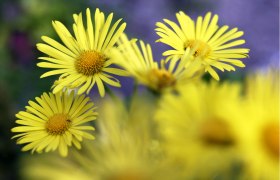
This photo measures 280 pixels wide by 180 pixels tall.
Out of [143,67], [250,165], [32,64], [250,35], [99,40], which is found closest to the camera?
[250,165]

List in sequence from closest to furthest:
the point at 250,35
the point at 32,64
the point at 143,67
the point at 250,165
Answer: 1. the point at 250,165
2. the point at 143,67
3. the point at 32,64
4. the point at 250,35

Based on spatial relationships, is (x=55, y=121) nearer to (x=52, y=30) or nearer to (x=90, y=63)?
(x=90, y=63)

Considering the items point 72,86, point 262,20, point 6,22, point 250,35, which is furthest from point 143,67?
point 262,20

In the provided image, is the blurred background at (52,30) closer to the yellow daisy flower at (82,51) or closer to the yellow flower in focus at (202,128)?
the yellow daisy flower at (82,51)

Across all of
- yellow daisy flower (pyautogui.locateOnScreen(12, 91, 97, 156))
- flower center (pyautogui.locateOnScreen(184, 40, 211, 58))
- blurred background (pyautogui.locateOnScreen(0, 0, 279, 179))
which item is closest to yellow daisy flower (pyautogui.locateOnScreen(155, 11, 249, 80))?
flower center (pyautogui.locateOnScreen(184, 40, 211, 58))

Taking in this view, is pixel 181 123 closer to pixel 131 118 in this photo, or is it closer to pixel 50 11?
pixel 131 118

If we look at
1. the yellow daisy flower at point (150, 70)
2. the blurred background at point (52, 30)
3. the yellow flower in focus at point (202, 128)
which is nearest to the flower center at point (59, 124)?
the yellow daisy flower at point (150, 70)
